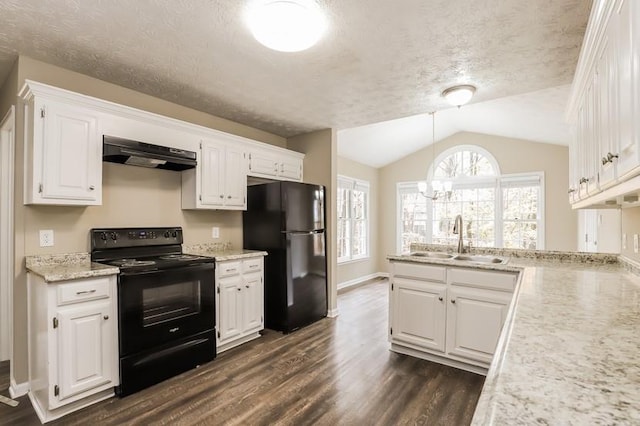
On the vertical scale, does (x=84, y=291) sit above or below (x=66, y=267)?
below

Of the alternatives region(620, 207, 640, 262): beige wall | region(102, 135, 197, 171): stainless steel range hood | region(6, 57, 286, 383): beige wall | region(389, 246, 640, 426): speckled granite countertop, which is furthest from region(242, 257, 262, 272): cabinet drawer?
region(620, 207, 640, 262): beige wall

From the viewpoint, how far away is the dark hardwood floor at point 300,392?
2.06 meters

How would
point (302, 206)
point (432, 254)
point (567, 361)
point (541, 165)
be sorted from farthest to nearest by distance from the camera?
point (541, 165) → point (302, 206) → point (432, 254) → point (567, 361)

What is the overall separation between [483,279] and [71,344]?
299 centimetres

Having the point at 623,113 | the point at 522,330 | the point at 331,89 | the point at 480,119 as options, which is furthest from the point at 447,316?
the point at 480,119

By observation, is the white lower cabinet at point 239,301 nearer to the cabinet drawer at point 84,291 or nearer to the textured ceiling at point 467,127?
the cabinet drawer at point 84,291

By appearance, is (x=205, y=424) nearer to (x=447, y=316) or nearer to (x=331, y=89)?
(x=447, y=316)

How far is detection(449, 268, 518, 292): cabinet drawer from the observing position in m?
2.46

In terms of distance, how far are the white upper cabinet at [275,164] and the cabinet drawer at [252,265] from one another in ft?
3.24

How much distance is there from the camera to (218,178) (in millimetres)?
3312

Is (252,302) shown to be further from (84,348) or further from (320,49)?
(320,49)

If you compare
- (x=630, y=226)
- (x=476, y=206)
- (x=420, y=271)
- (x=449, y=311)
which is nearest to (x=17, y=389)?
(x=420, y=271)

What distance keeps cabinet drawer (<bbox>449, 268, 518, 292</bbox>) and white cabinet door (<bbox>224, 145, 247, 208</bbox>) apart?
89.1 inches

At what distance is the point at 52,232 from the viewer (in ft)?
7.98
